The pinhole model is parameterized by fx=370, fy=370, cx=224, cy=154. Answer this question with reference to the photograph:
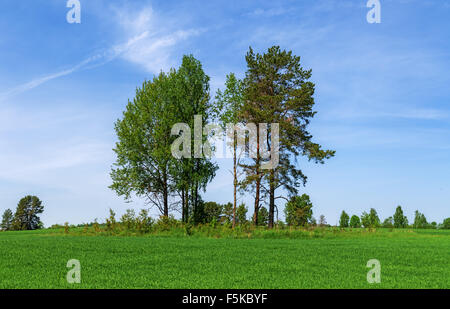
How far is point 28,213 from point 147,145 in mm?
32474

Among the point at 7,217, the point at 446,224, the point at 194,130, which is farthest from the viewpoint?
the point at 7,217

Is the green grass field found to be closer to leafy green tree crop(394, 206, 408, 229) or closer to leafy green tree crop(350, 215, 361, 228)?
leafy green tree crop(350, 215, 361, 228)

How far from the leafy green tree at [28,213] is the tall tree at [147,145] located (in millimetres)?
29018

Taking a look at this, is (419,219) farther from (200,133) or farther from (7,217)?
(7,217)

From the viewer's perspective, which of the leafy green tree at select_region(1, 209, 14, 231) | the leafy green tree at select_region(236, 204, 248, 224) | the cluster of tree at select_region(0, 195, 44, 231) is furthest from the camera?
the leafy green tree at select_region(1, 209, 14, 231)

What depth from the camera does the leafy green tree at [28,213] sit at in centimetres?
5272

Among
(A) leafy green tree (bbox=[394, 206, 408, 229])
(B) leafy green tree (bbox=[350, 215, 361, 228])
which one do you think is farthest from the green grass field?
(A) leafy green tree (bbox=[394, 206, 408, 229])

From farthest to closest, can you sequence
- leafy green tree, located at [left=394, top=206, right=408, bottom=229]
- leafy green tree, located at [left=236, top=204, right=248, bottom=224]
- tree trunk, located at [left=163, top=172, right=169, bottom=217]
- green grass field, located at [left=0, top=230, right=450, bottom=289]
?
1. leafy green tree, located at [left=394, top=206, right=408, bottom=229]
2. tree trunk, located at [left=163, top=172, right=169, bottom=217]
3. leafy green tree, located at [left=236, top=204, right=248, bottom=224]
4. green grass field, located at [left=0, top=230, right=450, bottom=289]

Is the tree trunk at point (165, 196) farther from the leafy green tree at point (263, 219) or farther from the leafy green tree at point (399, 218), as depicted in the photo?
the leafy green tree at point (399, 218)

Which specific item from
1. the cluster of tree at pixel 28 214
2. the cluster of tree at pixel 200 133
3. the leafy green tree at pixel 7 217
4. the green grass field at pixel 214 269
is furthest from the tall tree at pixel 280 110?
the leafy green tree at pixel 7 217

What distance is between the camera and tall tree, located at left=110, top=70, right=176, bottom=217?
3106 cm

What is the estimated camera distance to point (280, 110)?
94.5 ft

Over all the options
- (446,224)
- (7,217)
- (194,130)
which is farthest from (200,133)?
(7,217)

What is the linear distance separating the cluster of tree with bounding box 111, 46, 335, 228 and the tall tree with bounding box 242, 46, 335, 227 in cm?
8
